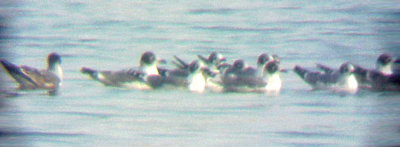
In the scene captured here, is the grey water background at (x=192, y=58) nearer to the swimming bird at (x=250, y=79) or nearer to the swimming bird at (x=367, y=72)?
the swimming bird at (x=250, y=79)

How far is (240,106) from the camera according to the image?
11000 millimetres

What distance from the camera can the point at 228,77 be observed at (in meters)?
14.2

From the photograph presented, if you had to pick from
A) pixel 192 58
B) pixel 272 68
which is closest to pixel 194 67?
pixel 272 68

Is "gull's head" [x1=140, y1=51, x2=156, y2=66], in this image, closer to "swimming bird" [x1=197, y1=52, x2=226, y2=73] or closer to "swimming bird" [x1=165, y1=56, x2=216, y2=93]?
"swimming bird" [x1=165, y1=56, x2=216, y2=93]

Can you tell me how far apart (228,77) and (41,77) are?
293 cm

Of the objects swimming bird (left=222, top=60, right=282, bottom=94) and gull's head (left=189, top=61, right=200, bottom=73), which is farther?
gull's head (left=189, top=61, right=200, bottom=73)

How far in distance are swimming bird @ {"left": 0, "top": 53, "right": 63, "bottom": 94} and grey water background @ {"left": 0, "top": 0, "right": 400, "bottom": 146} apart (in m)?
0.20

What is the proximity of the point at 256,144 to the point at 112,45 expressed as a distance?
12.8 metres

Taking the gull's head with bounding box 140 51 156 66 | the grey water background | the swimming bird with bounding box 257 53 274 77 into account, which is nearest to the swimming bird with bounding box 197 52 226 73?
the swimming bird with bounding box 257 53 274 77

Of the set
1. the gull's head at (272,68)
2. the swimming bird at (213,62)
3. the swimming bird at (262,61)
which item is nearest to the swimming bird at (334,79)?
the gull's head at (272,68)

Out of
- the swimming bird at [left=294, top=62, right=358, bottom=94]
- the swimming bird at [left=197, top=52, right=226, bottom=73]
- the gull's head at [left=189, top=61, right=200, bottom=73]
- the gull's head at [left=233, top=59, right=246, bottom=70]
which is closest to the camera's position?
the swimming bird at [left=294, top=62, right=358, bottom=94]

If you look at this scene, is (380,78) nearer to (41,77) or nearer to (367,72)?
(367,72)

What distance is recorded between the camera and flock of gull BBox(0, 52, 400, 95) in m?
13.3

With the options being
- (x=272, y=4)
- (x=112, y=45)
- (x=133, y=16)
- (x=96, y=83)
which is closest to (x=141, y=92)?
(x=96, y=83)
